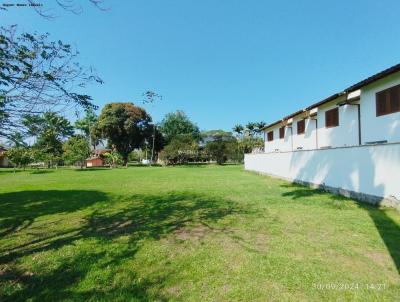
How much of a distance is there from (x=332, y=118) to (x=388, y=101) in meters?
4.99

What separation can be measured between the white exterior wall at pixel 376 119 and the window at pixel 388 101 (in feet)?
0.54

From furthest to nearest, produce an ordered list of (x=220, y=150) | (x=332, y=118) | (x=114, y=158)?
(x=220, y=150) → (x=114, y=158) → (x=332, y=118)

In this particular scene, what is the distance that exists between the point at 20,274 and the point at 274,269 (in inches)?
141

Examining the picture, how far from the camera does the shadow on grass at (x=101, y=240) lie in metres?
3.44

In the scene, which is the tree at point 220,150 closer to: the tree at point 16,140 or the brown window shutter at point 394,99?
the brown window shutter at point 394,99

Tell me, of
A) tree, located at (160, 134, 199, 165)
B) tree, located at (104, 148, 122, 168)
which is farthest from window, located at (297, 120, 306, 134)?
tree, located at (104, 148, 122, 168)

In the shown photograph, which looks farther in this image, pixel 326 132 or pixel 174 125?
pixel 174 125

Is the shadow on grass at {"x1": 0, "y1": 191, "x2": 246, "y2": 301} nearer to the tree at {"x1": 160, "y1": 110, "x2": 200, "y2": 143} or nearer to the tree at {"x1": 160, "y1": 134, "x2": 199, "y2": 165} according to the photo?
the tree at {"x1": 160, "y1": 134, "x2": 199, "y2": 165}

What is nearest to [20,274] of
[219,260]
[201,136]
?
[219,260]

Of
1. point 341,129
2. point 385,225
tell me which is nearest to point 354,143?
point 341,129

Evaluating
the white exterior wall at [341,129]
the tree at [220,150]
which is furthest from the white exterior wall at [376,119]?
the tree at [220,150]

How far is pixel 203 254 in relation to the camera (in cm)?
457

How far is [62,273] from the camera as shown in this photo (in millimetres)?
3949

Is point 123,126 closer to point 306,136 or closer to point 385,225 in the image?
point 306,136
